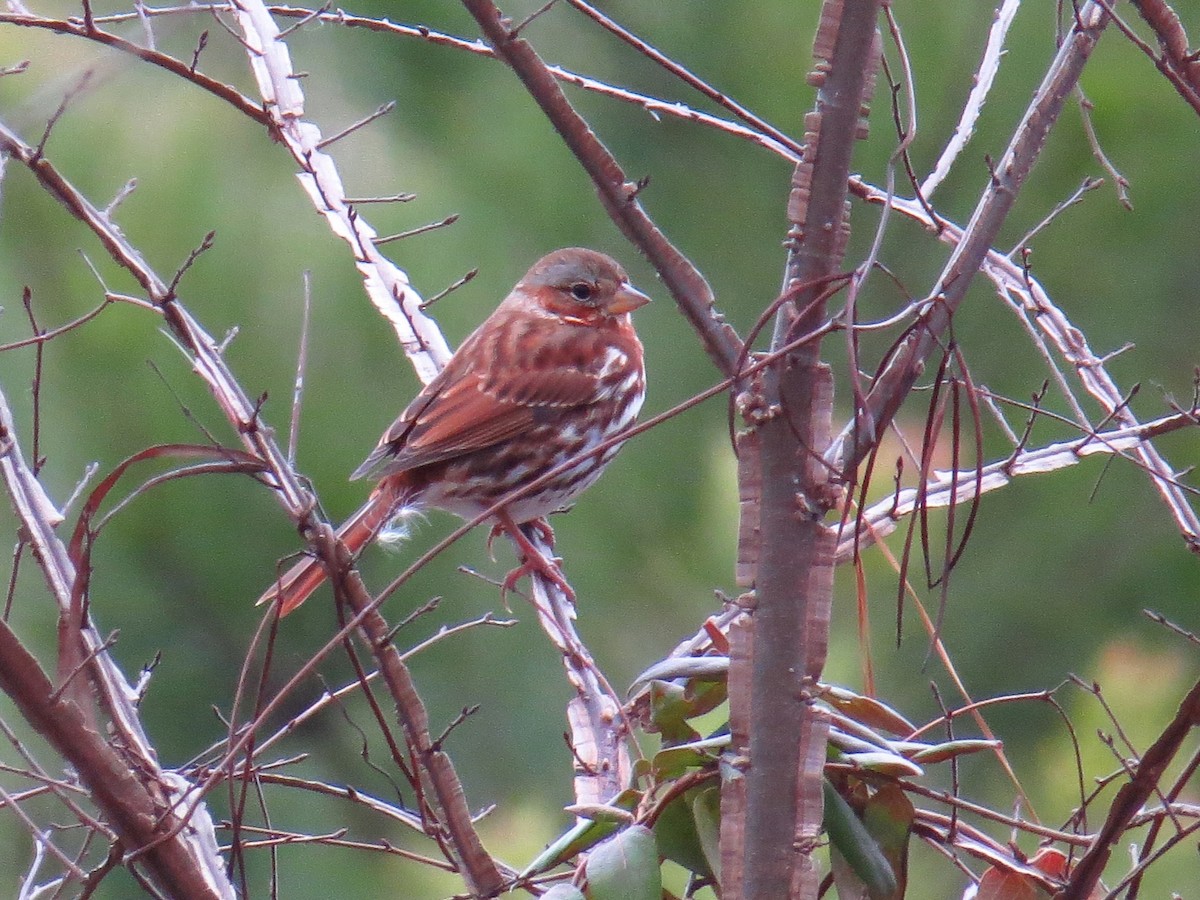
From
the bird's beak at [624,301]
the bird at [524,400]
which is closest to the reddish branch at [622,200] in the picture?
the bird at [524,400]

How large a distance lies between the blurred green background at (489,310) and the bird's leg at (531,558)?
1.55 feet

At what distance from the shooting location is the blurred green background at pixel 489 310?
3.78 meters

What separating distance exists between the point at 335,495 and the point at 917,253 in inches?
74.4

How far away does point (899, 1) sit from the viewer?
4.36m

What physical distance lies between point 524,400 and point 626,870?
8.62 feet

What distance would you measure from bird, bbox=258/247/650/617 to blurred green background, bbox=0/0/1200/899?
0.92 feet

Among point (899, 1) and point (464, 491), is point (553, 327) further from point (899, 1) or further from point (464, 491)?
point (899, 1)

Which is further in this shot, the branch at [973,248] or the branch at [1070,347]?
the branch at [1070,347]

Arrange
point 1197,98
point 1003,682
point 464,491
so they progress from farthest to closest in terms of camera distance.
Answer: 1. point 1003,682
2. point 464,491
3. point 1197,98

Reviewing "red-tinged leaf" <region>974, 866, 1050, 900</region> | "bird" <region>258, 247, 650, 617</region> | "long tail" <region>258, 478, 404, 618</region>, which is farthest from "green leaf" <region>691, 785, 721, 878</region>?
"bird" <region>258, 247, 650, 617</region>

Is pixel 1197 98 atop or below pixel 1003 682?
atop

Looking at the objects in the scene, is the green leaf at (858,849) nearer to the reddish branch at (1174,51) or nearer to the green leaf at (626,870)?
the green leaf at (626,870)

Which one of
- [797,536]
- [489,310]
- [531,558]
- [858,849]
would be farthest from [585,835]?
[489,310]

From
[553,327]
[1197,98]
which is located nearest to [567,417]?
[553,327]
